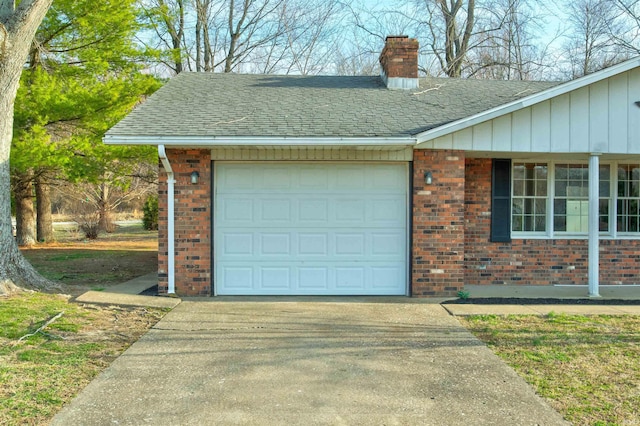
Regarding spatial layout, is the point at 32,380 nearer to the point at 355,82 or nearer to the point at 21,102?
the point at 355,82

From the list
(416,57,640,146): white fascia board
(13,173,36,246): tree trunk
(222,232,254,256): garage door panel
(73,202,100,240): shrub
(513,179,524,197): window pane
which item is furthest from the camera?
(73,202,100,240): shrub

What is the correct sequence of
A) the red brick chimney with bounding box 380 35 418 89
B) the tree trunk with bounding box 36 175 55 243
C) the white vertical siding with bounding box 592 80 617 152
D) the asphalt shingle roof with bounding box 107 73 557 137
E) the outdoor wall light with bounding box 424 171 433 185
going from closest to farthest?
the asphalt shingle roof with bounding box 107 73 557 137
the white vertical siding with bounding box 592 80 617 152
the outdoor wall light with bounding box 424 171 433 185
the red brick chimney with bounding box 380 35 418 89
the tree trunk with bounding box 36 175 55 243

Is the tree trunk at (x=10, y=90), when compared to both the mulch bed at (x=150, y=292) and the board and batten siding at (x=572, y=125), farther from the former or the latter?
the board and batten siding at (x=572, y=125)

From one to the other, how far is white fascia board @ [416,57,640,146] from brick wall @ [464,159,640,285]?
5.75 feet

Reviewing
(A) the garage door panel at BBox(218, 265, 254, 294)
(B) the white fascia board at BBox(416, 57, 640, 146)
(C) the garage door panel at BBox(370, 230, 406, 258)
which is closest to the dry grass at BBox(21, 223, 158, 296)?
(A) the garage door panel at BBox(218, 265, 254, 294)

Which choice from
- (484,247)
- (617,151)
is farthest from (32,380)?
(617,151)

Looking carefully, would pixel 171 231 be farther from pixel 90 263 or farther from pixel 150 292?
pixel 90 263

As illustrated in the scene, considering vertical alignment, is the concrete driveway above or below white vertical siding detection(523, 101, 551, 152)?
below

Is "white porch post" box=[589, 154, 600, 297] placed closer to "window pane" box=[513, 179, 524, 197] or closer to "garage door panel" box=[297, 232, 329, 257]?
"window pane" box=[513, 179, 524, 197]

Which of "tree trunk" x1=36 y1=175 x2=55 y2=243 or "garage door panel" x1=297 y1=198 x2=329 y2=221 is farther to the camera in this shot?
"tree trunk" x1=36 y1=175 x2=55 y2=243

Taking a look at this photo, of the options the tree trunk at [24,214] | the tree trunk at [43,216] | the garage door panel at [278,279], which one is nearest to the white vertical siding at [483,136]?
the garage door panel at [278,279]

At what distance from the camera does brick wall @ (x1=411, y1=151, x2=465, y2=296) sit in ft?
28.5

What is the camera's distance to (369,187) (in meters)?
8.96

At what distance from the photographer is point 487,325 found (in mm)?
6988
